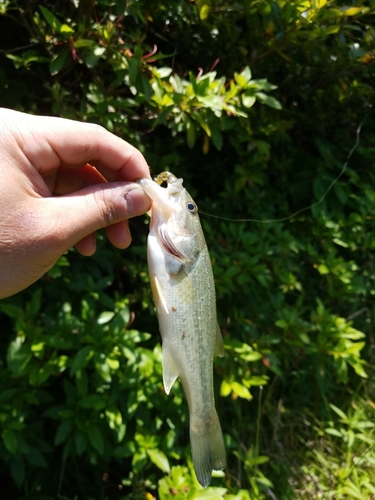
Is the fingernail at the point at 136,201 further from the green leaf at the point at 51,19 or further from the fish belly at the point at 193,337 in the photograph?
the green leaf at the point at 51,19

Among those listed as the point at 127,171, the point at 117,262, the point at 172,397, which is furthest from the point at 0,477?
the point at 127,171

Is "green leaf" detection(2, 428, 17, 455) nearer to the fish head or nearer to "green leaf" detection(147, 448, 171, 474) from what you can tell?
"green leaf" detection(147, 448, 171, 474)

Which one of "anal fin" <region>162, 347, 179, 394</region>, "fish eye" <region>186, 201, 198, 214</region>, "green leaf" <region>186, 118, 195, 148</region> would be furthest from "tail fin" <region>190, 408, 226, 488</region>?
"green leaf" <region>186, 118, 195, 148</region>

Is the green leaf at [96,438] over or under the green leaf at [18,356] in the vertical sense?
under

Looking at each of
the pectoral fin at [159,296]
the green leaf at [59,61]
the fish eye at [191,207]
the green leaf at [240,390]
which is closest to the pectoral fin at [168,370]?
the pectoral fin at [159,296]

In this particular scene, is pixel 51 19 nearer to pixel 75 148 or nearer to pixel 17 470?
pixel 75 148

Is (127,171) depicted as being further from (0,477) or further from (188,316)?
(0,477)

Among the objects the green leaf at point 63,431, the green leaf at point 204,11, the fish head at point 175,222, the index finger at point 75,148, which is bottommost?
the green leaf at point 63,431
